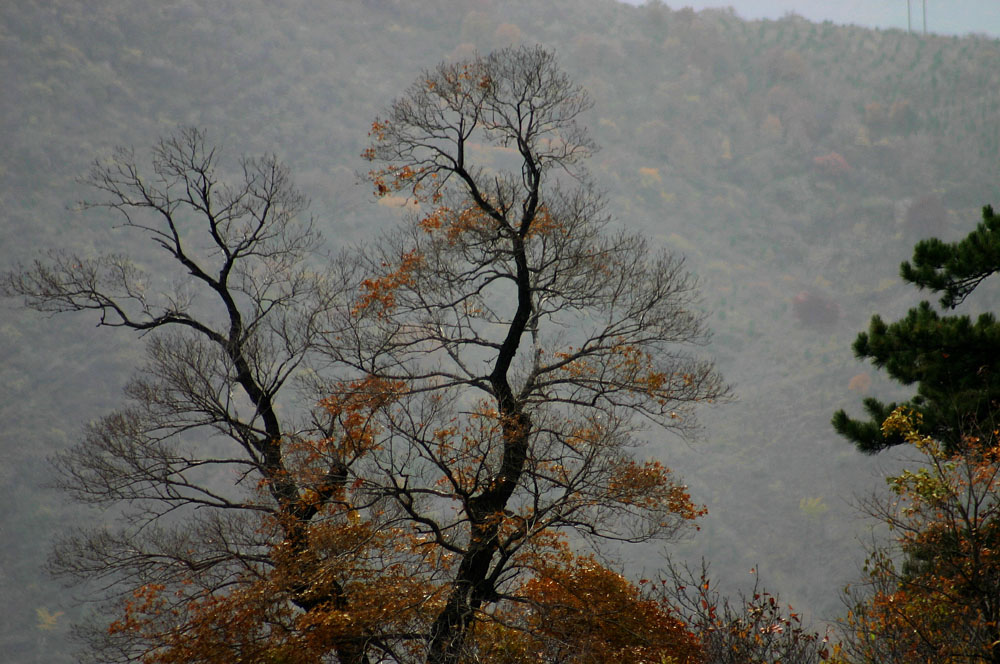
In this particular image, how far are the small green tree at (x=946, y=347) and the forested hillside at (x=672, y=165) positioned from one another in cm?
2675

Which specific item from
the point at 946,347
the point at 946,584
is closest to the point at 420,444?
the point at 946,584

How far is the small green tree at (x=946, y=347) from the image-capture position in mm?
9211

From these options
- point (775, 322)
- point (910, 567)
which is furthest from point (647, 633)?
point (775, 322)

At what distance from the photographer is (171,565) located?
880 cm

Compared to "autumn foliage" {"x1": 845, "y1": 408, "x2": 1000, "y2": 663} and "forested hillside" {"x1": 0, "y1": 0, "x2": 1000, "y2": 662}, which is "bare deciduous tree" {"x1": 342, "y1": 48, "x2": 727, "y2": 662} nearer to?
"autumn foliage" {"x1": 845, "y1": 408, "x2": 1000, "y2": 663}

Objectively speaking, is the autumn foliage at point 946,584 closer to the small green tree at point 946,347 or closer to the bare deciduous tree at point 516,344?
the small green tree at point 946,347

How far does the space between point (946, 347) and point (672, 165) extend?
6877 centimetres

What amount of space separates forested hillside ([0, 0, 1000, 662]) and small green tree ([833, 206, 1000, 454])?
1053 inches

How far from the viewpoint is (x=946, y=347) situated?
935cm

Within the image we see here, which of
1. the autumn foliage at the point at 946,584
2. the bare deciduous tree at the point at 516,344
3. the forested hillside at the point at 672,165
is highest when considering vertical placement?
the forested hillside at the point at 672,165

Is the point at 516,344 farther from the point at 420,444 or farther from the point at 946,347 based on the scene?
the point at 946,347

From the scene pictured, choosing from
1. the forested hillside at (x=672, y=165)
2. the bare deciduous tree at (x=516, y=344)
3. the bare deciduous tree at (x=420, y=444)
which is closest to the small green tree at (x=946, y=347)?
the bare deciduous tree at (x=420, y=444)

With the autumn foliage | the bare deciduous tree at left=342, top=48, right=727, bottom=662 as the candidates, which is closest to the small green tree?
the autumn foliage

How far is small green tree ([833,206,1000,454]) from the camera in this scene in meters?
9.21
